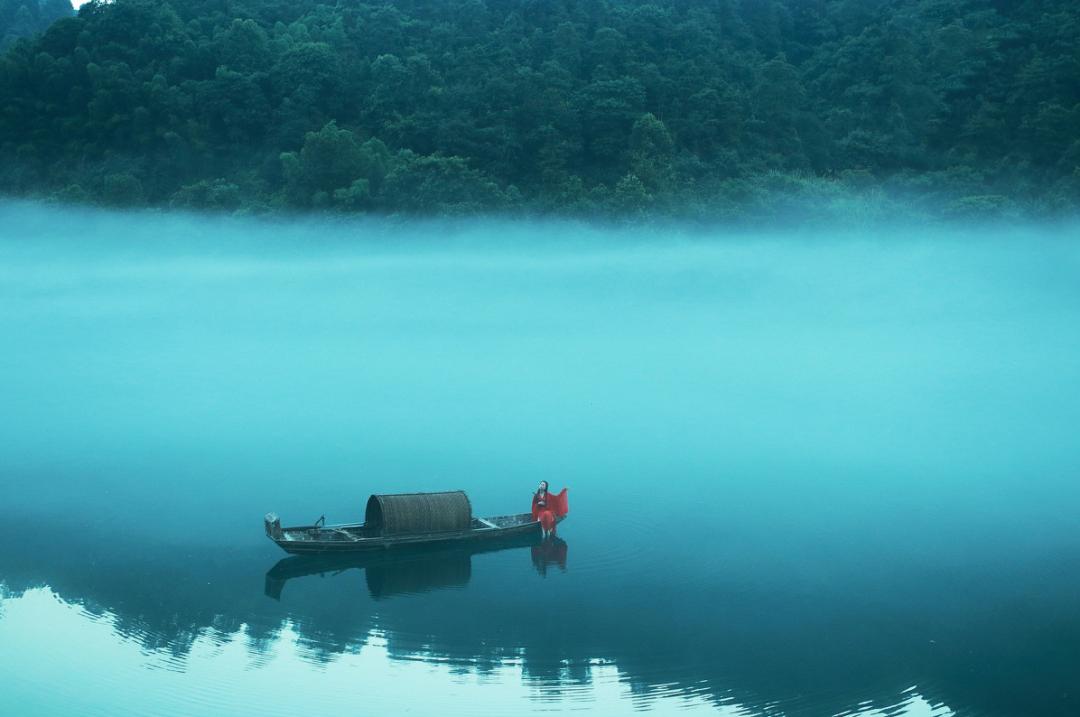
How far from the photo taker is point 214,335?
4759 cm

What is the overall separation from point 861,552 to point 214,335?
34.8m

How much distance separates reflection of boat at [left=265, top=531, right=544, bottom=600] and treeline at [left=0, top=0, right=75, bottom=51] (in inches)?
3022

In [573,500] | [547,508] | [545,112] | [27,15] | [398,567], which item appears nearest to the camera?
[398,567]

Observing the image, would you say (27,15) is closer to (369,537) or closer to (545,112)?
(545,112)

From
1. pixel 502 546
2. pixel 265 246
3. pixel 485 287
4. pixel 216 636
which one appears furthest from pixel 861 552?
pixel 265 246

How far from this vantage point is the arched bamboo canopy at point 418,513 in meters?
17.9

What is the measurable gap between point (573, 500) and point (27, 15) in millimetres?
79574

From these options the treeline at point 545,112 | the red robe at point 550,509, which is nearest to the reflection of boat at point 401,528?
the red robe at point 550,509

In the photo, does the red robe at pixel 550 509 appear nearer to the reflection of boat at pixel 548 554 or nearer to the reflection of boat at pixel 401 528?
the reflection of boat at pixel 548 554

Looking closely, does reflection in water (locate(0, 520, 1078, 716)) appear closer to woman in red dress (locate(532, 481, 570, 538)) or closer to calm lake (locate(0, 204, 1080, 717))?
calm lake (locate(0, 204, 1080, 717))

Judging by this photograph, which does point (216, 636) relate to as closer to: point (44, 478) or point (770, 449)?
point (44, 478)

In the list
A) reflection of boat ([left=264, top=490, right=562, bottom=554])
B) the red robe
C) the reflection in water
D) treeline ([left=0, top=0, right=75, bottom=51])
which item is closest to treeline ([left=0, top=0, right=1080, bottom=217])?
treeline ([left=0, top=0, right=75, bottom=51])

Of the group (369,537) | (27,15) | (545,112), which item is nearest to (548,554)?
(369,537)

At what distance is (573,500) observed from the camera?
21484mm
